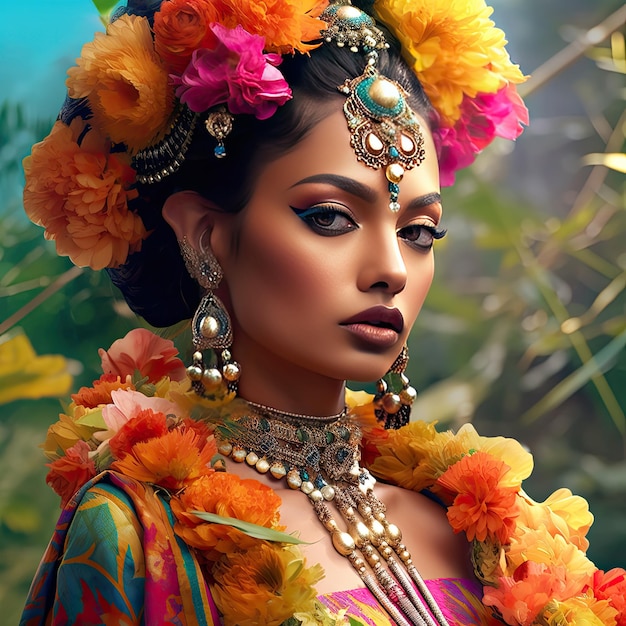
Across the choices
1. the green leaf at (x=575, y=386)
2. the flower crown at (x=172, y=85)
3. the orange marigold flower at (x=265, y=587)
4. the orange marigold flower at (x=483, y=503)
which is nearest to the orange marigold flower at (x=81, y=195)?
the flower crown at (x=172, y=85)

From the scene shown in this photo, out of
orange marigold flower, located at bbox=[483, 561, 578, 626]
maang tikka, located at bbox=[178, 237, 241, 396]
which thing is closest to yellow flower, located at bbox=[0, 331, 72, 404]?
maang tikka, located at bbox=[178, 237, 241, 396]

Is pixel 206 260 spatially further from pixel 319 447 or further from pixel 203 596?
pixel 203 596

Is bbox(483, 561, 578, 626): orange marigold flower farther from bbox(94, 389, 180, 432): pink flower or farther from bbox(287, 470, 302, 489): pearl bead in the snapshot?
bbox(94, 389, 180, 432): pink flower

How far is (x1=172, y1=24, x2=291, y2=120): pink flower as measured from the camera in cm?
146

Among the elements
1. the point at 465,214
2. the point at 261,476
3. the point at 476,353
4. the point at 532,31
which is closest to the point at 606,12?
the point at 532,31

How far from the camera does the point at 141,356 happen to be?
176 centimetres

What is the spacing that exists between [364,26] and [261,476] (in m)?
0.72

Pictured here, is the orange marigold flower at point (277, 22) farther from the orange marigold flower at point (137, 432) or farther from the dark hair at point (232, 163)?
the orange marigold flower at point (137, 432)

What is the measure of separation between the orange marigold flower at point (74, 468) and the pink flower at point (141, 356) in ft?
0.70

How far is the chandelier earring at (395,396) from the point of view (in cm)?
171

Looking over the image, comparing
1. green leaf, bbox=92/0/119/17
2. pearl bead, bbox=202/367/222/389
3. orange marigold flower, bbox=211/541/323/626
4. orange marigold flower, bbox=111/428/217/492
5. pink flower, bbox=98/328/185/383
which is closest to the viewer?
orange marigold flower, bbox=211/541/323/626

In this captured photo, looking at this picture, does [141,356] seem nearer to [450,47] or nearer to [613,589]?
[450,47]

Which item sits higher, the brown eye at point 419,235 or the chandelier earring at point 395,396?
the brown eye at point 419,235

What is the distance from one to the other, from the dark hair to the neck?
169 millimetres
